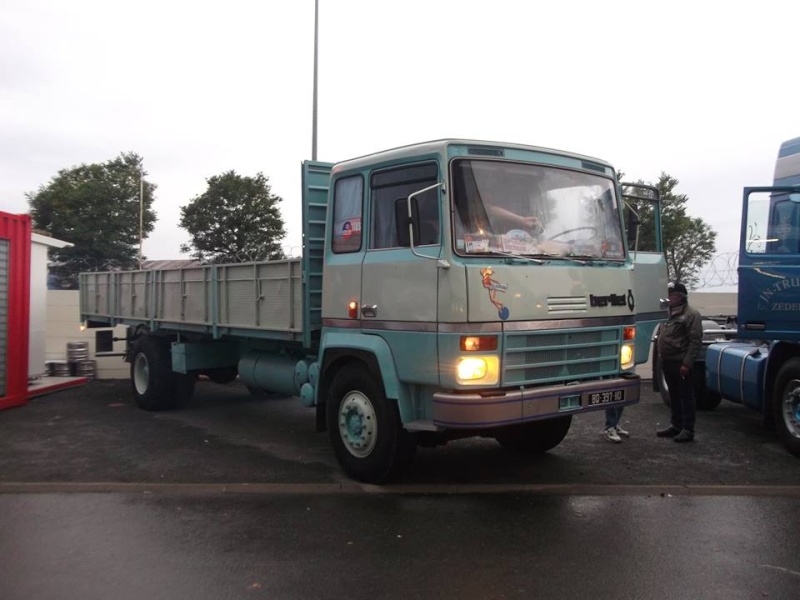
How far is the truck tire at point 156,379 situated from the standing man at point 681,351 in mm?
6904

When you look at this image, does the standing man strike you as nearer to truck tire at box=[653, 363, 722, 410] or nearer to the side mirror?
the side mirror

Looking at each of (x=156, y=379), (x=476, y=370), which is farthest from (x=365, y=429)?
(x=156, y=379)

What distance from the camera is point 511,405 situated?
5.18m

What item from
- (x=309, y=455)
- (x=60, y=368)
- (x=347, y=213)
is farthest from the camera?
(x=60, y=368)

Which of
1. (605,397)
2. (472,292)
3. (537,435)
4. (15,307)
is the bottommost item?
(537,435)

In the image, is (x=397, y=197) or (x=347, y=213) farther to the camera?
(x=347, y=213)

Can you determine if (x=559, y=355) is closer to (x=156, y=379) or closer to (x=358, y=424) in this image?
(x=358, y=424)

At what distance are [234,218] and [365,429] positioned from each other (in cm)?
2838

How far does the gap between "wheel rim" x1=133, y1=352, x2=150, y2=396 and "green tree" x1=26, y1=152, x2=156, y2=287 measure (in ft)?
104

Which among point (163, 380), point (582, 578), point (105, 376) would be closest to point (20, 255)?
point (163, 380)

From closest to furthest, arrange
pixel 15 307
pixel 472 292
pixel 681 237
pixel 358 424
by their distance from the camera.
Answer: pixel 472 292
pixel 358 424
pixel 15 307
pixel 681 237

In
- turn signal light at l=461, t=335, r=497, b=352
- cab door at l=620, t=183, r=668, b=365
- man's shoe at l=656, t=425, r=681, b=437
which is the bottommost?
man's shoe at l=656, t=425, r=681, b=437

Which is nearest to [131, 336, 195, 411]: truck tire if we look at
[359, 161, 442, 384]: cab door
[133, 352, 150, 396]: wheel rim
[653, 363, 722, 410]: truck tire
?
[133, 352, 150, 396]: wheel rim

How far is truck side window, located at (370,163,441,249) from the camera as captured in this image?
5418 millimetres
